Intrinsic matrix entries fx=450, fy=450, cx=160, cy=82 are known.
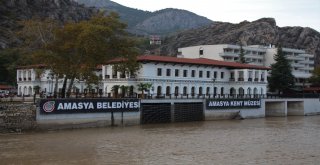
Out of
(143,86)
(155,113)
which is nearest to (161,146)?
(155,113)

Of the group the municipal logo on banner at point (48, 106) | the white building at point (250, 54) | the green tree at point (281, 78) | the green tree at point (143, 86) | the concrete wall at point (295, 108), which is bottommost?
the concrete wall at point (295, 108)

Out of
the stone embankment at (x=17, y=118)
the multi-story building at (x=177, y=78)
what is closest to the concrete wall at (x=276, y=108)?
the multi-story building at (x=177, y=78)

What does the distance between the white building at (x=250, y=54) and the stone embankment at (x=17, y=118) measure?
3620 inches

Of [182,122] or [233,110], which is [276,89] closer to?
[233,110]

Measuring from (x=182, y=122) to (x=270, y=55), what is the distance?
90.9 m

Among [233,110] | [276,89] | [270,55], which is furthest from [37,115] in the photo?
[270,55]

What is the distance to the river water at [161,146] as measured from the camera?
1164 inches

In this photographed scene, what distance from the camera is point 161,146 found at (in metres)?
35.8

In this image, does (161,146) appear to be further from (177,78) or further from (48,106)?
(177,78)

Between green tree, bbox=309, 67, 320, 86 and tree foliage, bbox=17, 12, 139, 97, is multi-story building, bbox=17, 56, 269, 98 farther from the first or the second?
green tree, bbox=309, 67, 320, 86

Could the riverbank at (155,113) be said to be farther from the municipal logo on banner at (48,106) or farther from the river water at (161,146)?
the river water at (161,146)

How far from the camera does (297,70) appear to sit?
482 feet

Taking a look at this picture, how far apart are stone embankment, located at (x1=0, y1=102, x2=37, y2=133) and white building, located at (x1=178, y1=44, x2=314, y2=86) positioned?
92.0 metres

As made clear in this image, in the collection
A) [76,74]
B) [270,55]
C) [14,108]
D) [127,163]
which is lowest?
[127,163]
